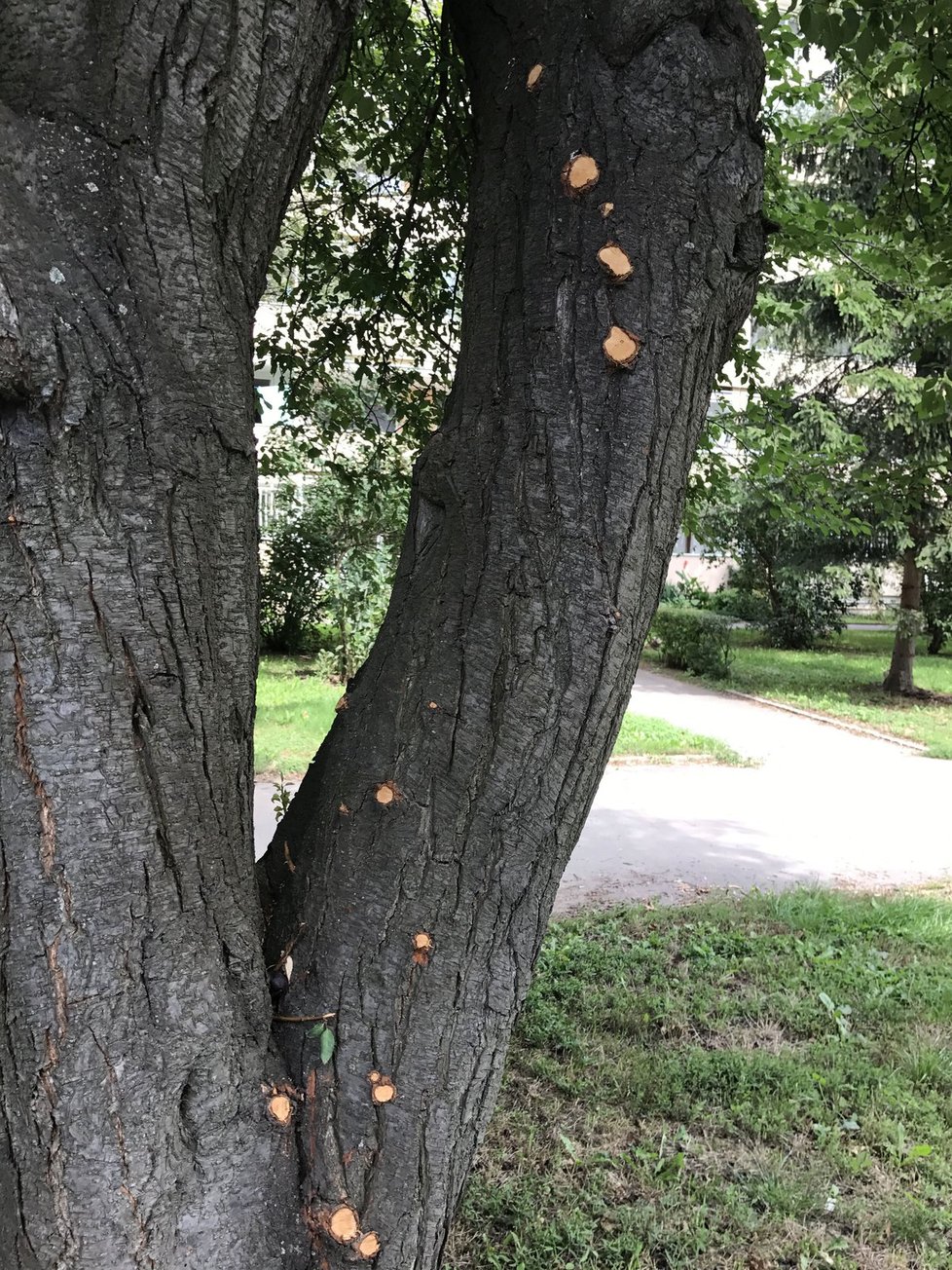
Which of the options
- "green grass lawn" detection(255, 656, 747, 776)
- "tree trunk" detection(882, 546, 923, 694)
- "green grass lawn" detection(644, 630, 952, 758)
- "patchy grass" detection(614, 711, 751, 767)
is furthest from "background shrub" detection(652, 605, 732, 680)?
"patchy grass" detection(614, 711, 751, 767)

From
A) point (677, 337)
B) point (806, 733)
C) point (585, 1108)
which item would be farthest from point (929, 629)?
point (677, 337)

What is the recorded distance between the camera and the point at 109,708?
4.50 feet

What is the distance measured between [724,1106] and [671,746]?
18.5 feet

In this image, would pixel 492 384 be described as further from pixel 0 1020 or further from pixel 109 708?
pixel 0 1020

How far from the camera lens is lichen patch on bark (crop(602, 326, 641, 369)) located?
1597 millimetres

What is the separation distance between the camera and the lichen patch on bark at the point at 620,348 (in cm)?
160

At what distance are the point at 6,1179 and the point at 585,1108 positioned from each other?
2340mm

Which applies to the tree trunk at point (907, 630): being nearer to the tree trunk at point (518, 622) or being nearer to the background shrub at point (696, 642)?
the background shrub at point (696, 642)

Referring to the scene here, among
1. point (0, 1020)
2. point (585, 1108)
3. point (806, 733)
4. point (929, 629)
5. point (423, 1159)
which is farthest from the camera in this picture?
point (929, 629)

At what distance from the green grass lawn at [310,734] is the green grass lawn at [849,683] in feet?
8.46

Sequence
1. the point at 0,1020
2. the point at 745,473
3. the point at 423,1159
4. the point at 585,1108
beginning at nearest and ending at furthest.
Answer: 1. the point at 0,1020
2. the point at 423,1159
3. the point at 585,1108
4. the point at 745,473

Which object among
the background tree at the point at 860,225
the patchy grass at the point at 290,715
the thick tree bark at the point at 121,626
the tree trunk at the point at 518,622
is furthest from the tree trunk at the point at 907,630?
the thick tree bark at the point at 121,626

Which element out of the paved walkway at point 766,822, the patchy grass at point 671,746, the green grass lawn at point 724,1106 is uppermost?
the patchy grass at point 671,746

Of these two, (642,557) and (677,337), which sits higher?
(677,337)
